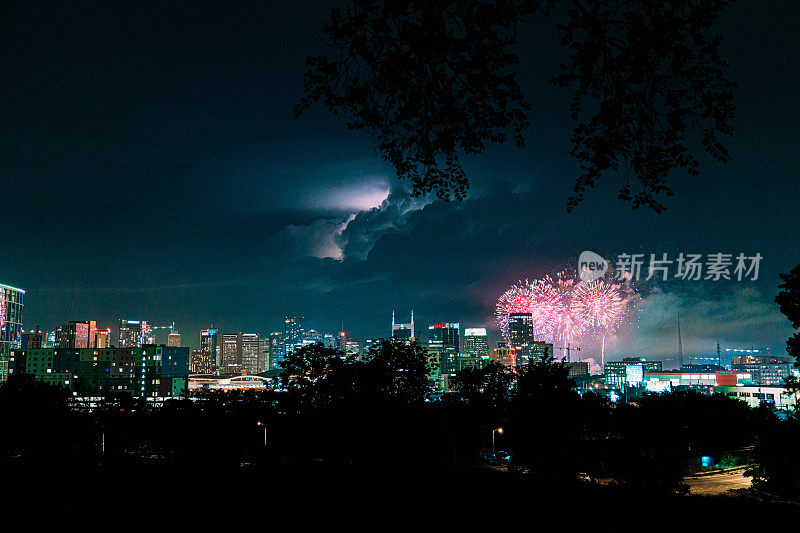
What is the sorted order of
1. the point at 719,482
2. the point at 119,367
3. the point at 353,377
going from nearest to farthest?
the point at 353,377 → the point at 719,482 → the point at 119,367

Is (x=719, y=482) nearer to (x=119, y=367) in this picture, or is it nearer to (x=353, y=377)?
(x=353, y=377)

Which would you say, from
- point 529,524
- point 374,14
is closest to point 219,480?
point 529,524

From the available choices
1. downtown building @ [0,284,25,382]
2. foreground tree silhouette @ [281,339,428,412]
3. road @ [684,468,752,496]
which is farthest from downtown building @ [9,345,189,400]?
road @ [684,468,752,496]

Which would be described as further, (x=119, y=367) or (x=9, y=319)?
(x=119, y=367)

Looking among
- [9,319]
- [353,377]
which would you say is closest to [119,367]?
[9,319]

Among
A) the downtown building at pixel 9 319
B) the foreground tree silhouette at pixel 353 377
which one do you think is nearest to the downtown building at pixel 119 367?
the downtown building at pixel 9 319

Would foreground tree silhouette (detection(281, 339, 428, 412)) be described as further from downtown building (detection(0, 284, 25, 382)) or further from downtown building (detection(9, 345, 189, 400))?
downtown building (detection(0, 284, 25, 382))

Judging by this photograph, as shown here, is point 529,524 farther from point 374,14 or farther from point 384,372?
point 384,372
